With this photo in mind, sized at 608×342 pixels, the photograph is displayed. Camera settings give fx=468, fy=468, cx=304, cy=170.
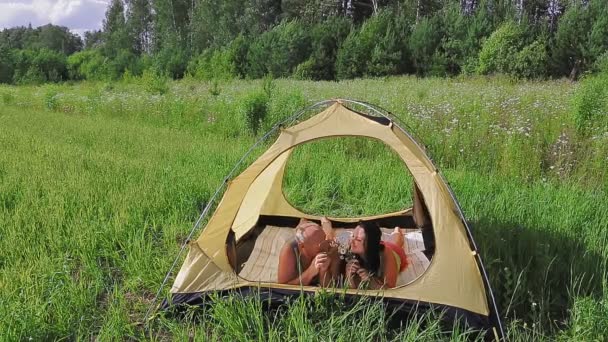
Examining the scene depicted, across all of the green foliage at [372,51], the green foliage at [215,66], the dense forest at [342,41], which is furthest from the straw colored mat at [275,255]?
the green foliage at [372,51]

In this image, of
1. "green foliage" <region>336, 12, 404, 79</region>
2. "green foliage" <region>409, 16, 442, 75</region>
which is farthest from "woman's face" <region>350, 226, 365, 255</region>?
"green foliage" <region>409, 16, 442, 75</region>

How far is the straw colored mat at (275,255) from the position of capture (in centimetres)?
351

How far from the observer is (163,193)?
499 cm

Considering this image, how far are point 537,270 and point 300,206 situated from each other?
2447 millimetres

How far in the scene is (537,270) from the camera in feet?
11.1

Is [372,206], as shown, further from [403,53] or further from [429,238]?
[403,53]

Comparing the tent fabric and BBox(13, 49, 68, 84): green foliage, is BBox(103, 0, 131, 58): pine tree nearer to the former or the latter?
BBox(13, 49, 68, 84): green foliage

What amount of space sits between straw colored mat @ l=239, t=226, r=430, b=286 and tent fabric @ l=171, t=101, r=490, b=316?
36 cm

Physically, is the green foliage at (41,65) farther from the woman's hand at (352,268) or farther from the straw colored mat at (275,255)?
the woman's hand at (352,268)

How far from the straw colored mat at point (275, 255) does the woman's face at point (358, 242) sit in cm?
38

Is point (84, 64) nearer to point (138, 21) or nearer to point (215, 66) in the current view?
point (138, 21)

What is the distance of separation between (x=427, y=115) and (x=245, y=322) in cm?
599

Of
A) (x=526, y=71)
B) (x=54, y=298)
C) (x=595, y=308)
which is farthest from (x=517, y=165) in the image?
(x=526, y=71)

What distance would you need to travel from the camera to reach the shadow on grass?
3.04 metres
